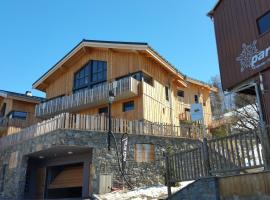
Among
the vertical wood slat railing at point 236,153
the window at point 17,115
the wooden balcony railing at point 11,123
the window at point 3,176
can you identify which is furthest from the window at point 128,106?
the window at point 17,115

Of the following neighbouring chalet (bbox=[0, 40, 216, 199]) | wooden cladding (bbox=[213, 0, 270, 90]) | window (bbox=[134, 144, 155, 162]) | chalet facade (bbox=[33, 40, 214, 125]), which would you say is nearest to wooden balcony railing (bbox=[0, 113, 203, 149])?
neighbouring chalet (bbox=[0, 40, 216, 199])

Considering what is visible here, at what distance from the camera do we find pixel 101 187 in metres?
15.4

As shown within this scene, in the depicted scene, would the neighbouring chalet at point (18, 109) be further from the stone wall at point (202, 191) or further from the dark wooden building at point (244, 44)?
the stone wall at point (202, 191)

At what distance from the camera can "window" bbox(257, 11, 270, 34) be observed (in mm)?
11258

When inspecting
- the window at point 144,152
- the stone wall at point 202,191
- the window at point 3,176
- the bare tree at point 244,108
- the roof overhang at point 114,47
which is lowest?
the stone wall at point 202,191

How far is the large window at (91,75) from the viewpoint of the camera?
977 inches

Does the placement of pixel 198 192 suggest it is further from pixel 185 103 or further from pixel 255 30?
pixel 185 103

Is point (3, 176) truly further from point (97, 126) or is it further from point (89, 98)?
point (97, 126)

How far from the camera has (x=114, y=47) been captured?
76.1 feet

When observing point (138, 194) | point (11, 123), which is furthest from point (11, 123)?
point (138, 194)

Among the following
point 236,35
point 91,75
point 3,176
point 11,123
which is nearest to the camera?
point 236,35

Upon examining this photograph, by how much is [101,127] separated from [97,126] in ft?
0.81

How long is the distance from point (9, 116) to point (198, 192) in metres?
27.0

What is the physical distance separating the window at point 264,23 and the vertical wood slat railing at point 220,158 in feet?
16.4
